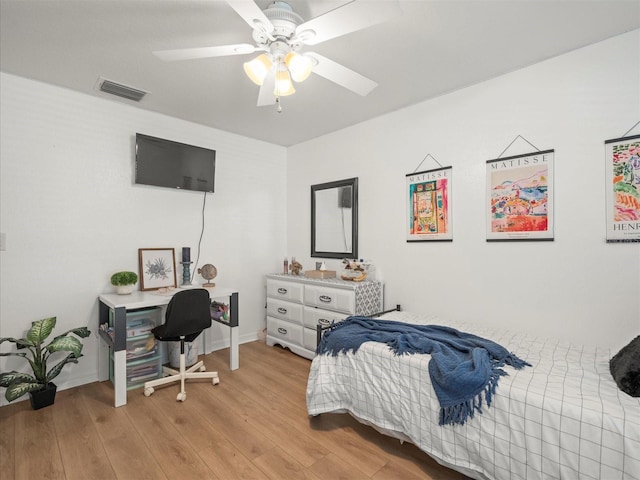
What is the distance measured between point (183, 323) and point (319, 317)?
1293 mm

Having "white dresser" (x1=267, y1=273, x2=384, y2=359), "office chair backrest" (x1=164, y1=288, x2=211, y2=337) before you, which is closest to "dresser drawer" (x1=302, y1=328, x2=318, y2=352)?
"white dresser" (x1=267, y1=273, x2=384, y2=359)

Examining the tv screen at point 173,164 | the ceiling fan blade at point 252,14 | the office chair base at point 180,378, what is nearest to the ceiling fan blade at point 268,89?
the ceiling fan blade at point 252,14

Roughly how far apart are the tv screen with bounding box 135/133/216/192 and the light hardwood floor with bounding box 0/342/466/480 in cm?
197

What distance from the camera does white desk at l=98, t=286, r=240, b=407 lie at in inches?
97.5

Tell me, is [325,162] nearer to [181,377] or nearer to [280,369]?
[280,369]

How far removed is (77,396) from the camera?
2652mm

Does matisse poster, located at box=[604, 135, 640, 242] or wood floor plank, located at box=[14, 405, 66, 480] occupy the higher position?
matisse poster, located at box=[604, 135, 640, 242]

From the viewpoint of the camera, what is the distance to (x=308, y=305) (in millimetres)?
3434

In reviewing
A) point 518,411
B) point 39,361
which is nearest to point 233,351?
point 39,361

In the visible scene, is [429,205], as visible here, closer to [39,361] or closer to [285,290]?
[285,290]

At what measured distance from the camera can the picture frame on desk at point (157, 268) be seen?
10.5ft

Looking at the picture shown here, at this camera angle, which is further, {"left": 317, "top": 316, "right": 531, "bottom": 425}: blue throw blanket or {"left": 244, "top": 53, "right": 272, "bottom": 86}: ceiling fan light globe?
{"left": 244, "top": 53, "right": 272, "bottom": 86}: ceiling fan light globe

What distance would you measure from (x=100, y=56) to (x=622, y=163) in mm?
3554

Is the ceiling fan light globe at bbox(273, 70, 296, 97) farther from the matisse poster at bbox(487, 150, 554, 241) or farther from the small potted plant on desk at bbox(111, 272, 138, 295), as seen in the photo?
the small potted plant on desk at bbox(111, 272, 138, 295)
